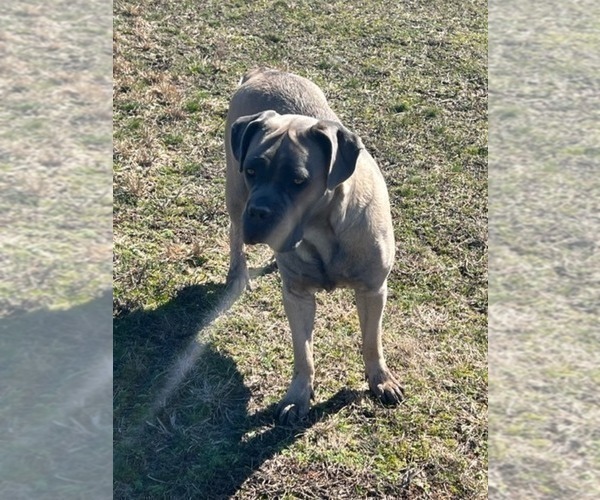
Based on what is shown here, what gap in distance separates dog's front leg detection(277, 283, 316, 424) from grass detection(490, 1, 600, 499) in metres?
0.87

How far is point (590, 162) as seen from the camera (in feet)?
21.4

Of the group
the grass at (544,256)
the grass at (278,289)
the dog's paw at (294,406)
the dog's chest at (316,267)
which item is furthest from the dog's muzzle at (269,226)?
the grass at (544,256)

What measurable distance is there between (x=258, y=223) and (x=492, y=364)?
1.69 m

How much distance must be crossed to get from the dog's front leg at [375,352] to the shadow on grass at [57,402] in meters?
1.23

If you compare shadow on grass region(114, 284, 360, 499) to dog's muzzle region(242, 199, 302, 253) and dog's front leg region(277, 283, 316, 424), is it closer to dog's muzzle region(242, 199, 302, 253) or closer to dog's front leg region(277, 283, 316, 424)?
dog's front leg region(277, 283, 316, 424)

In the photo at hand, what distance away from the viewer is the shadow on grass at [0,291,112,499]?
390cm

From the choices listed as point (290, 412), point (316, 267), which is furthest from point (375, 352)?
point (316, 267)

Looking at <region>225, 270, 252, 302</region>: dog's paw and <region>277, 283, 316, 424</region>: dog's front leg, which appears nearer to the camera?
<region>277, 283, 316, 424</region>: dog's front leg

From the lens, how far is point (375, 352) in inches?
177

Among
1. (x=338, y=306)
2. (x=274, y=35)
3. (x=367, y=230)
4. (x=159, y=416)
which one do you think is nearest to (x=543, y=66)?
(x=274, y=35)

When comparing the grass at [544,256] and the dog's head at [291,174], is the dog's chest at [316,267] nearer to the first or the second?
the dog's head at [291,174]

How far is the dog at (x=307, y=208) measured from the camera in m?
3.65

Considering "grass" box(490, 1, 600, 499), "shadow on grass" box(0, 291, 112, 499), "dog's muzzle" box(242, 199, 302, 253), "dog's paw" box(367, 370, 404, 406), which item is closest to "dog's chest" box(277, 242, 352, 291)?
"dog's muzzle" box(242, 199, 302, 253)

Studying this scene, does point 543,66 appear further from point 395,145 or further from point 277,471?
point 277,471
